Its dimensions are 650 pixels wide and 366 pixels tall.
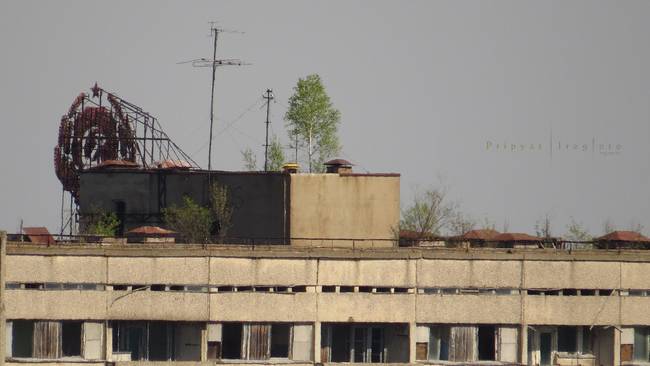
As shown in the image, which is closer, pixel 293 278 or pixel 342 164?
pixel 293 278

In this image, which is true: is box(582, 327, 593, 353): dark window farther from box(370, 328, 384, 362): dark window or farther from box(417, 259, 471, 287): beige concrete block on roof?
box(370, 328, 384, 362): dark window

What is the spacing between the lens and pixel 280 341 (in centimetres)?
8488

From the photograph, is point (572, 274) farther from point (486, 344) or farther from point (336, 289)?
point (336, 289)

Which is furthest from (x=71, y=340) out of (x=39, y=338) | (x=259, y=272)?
(x=259, y=272)

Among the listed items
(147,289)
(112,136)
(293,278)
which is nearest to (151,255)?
(147,289)

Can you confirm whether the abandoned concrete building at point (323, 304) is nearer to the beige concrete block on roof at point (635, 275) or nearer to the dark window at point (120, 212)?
the beige concrete block on roof at point (635, 275)

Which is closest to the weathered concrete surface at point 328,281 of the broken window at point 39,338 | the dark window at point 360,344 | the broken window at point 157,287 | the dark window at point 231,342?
the broken window at point 157,287

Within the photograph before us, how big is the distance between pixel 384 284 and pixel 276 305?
552 centimetres

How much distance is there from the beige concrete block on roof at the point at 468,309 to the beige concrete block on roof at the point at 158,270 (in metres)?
11.2

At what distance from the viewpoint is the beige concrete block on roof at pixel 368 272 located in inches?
3319

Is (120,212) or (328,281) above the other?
(120,212)

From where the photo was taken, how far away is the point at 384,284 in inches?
3329

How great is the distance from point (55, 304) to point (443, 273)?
19318mm

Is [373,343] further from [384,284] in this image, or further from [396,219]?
[396,219]
